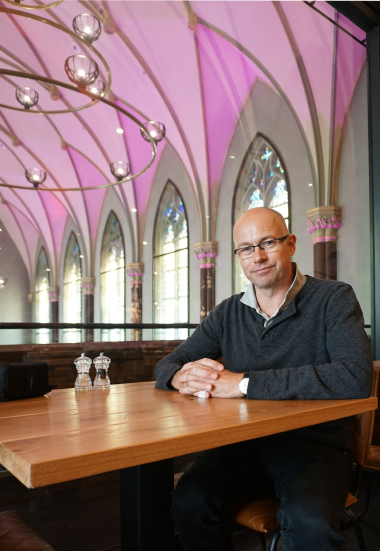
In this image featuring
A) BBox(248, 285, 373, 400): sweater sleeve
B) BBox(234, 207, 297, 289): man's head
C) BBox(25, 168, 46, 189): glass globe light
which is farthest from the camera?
BBox(25, 168, 46, 189): glass globe light

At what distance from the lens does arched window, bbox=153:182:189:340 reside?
10.5m

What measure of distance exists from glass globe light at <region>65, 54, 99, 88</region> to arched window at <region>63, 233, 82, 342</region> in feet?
25.2

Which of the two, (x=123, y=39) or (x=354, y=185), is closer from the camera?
(x=354, y=185)

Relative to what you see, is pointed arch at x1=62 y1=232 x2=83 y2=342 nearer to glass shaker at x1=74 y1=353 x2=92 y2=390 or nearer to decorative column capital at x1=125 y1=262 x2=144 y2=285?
decorative column capital at x1=125 y1=262 x2=144 y2=285

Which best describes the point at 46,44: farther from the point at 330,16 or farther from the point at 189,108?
the point at 330,16

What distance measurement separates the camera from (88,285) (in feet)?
36.9

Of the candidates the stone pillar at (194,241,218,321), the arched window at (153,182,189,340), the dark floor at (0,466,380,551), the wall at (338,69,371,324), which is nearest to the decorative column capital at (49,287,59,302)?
the arched window at (153,182,189,340)

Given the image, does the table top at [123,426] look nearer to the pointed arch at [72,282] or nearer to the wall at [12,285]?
the wall at [12,285]

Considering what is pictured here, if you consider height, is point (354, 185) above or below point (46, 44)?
below

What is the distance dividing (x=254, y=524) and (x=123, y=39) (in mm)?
7801

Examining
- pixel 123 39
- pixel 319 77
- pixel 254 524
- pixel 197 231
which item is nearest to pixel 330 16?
pixel 319 77

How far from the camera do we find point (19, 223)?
6.95 meters

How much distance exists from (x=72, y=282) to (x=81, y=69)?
830 cm

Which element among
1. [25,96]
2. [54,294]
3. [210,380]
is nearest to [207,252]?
[54,294]
